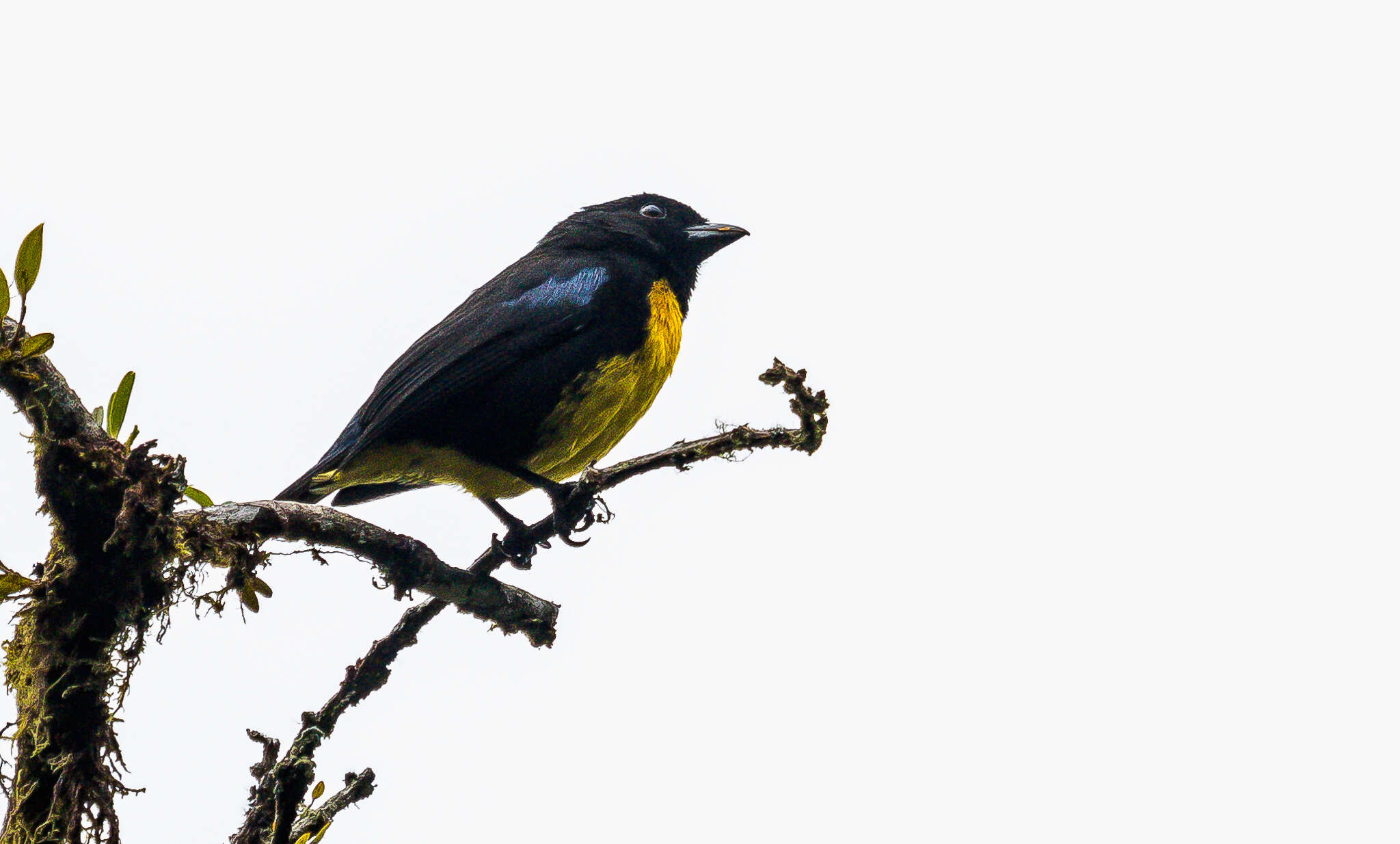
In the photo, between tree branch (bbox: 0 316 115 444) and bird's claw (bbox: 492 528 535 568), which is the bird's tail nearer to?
bird's claw (bbox: 492 528 535 568)

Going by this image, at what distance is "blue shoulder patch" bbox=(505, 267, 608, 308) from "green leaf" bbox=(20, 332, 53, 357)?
320cm

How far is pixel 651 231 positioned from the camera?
22.1 feet

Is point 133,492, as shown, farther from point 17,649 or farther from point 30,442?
point 17,649

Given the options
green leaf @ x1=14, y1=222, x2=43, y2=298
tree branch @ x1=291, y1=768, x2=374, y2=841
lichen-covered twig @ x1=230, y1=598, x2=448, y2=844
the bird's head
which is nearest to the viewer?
lichen-covered twig @ x1=230, y1=598, x2=448, y2=844

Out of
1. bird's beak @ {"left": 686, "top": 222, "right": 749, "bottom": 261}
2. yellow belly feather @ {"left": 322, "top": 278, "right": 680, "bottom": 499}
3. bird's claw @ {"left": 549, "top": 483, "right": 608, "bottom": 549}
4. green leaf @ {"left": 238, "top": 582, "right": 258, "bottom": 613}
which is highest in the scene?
bird's beak @ {"left": 686, "top": 222, "right": 749, "bottom": 261}

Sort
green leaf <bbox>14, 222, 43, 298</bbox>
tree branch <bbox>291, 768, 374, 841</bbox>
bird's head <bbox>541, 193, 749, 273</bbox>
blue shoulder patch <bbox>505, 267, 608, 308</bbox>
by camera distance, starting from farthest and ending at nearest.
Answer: bird's head <bbox>541, 193, 749, 273</bbox>
blue shoulder patch <bbox>505, 267, 608, 308</bbox>
tree branch <bbox>291, 768, 374, 841</bbox>
green leaf <bbox>14, 222, 43, 298</bbox>

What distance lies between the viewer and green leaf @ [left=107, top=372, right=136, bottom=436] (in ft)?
9.07

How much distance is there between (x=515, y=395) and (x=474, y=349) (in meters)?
0.31

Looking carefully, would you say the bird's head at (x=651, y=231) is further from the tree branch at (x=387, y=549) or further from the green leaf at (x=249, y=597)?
the green leaf at (x=249, y=597)

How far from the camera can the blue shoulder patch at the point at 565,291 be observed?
5688 mm

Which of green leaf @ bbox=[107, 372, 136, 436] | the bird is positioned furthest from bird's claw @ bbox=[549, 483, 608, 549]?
green leaf @ bbox=[107, 372, 136, 436]

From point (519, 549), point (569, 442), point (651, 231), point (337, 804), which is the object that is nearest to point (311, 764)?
point (337, 804)

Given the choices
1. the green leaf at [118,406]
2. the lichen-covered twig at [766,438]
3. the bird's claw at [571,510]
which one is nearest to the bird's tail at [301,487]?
the bird's claw at [571,510]

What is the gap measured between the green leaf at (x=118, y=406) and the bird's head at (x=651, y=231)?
384 cm
